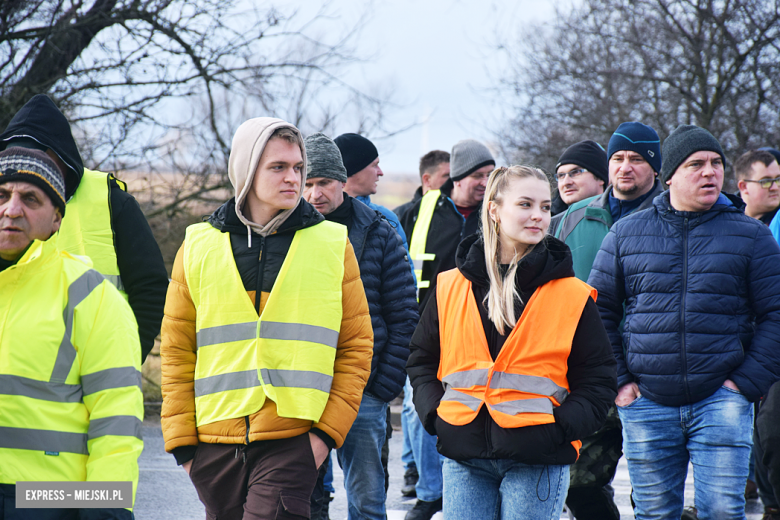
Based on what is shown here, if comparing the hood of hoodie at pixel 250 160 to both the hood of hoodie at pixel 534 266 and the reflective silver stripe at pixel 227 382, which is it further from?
the hood of hoodie at pixel 534 266

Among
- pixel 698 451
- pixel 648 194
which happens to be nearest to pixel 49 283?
pixel 698 451

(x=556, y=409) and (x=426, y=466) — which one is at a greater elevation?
(x=556, y=409)

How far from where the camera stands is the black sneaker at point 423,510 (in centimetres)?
508

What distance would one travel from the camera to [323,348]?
3.09 meters

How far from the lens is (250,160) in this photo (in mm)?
3176

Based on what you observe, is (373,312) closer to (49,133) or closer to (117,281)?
(117,281)

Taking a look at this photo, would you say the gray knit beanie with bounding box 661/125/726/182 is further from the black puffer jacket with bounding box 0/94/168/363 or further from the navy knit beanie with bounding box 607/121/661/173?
the black puffer jacket with bounding box 0/94/168/363

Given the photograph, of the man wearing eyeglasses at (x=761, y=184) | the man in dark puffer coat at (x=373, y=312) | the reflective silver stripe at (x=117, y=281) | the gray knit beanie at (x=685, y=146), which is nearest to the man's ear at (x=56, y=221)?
the reflective silver stripe at (x=117, y=281)

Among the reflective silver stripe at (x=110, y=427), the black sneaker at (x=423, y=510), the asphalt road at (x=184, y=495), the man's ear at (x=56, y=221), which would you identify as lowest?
the asphalt road at (x=184, y=495)

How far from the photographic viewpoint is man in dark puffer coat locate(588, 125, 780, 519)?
3.62 meters

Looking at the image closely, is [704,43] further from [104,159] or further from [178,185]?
[104,159]

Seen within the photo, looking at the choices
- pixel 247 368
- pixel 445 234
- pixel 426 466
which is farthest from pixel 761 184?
pixel 247 368

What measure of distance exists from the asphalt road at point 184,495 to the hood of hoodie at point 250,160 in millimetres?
3136

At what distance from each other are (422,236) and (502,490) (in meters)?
3.10
